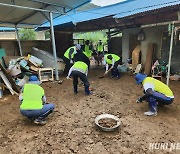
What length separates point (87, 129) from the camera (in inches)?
122

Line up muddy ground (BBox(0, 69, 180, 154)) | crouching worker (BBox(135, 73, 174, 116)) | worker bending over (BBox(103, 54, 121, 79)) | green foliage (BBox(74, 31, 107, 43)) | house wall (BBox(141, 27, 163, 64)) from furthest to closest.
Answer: green foliage (BBox(74, 31, 107, 43)), house wall (BBox(141, 27, 163, 64)), worker bending over (BBox(103, 54, 121, 79)), crouching worker (BBox(135, 73, 174, 116)), muddy ground (BBox(0, 69, 180, 154))

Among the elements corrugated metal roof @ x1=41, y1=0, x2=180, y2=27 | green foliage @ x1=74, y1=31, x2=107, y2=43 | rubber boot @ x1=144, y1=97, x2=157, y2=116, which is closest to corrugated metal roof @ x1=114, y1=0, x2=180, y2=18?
corrugated metal roof @ x1=41, y1=0, x2=180, y2=27

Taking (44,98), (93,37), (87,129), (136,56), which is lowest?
(87,129)

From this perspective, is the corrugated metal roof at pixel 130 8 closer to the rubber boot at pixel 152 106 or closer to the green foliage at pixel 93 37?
the rubber boot at pixel 152 106

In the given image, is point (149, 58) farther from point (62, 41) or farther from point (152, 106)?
point (62, 41)

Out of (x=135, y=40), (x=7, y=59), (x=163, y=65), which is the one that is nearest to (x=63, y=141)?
(x=163, y=65)

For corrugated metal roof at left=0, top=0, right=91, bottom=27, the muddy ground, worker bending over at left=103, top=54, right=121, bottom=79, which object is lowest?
the muddy ground

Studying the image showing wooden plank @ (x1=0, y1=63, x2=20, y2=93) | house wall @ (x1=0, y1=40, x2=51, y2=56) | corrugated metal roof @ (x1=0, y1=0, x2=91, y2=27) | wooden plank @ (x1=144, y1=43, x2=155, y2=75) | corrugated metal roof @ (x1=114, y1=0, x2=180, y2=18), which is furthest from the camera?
house wall @ (x1=0, y1=40, x2=51, y2=56)

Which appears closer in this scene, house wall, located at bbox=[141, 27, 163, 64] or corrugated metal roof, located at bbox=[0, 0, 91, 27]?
corrugated metal roof, located at bbox=[0, 0, 91, 27]

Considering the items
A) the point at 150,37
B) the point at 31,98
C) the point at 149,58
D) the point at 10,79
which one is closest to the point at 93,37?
the point at 150,37

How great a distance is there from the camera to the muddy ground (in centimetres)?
259

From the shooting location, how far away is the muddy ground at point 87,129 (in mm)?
2588

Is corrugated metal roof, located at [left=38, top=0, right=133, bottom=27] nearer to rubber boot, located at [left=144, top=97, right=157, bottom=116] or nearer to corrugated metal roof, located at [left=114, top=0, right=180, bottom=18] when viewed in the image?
corrugated metal roof, located at [left=114, top=0, right=180, bottom=18]

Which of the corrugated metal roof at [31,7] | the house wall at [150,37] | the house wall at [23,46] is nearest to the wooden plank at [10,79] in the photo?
the corrugated metal roof at [31,7]
